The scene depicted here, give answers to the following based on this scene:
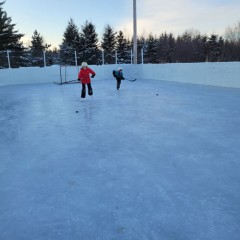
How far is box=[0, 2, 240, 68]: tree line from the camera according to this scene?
24.6 meters

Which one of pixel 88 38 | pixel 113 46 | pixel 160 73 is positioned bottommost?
pixel 160 73

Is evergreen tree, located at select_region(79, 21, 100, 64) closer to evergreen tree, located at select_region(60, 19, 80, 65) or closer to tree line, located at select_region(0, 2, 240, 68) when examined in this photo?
tree line, located at select_region(0, 2, 240, 68)

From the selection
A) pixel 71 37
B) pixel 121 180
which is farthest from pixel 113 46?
pixel 121 180

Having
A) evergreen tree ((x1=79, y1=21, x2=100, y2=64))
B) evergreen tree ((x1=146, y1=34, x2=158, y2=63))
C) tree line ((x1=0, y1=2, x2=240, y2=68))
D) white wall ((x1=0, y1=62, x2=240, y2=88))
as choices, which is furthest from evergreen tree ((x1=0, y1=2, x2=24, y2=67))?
evergreen tree ((x1=146, y1=34, x2=158, y2=63))

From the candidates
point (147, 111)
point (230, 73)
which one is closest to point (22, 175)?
point (147, 111)

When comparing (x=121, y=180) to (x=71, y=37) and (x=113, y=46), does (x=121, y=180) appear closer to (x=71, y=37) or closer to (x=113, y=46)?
(x=71, y=37)

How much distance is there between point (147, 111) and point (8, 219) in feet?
16.9

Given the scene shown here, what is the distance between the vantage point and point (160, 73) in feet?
57.0

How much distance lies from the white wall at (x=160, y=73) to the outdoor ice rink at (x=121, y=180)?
23.3ft

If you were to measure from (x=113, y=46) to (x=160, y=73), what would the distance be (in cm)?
2279

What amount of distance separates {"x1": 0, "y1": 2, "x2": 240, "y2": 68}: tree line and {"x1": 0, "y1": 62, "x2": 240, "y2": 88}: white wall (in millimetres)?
1248

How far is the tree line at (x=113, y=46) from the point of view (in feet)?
80.7

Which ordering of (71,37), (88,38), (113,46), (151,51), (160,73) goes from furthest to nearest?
(151,51) < (113,46) < (71,37) < (88,38) < (160,73)

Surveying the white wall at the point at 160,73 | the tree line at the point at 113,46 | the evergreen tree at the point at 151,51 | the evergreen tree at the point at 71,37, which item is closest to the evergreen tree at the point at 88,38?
the tree line at the point at 113,46
